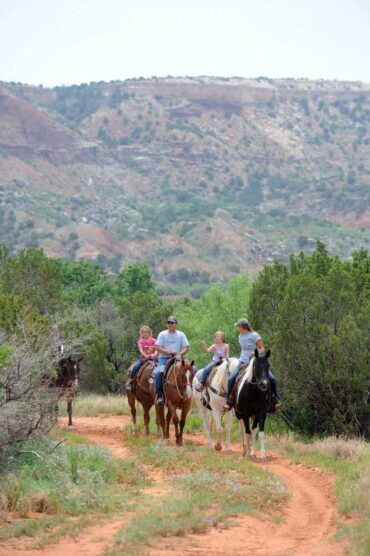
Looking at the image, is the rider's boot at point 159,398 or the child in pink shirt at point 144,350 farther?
the child in pink shirt at point 144,350

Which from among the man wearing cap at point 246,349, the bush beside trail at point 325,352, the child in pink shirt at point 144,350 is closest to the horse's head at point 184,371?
the man wearing cap at point 246,349

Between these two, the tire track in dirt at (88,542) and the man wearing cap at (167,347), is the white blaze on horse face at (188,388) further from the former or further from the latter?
the tire track in dirt at (88,542)

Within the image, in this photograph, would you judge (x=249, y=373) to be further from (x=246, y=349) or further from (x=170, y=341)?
(x=170, y=341)

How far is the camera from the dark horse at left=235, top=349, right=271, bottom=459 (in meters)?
20.3

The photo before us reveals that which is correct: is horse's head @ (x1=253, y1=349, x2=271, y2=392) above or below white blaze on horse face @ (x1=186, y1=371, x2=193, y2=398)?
above

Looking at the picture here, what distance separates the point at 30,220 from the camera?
138000mm

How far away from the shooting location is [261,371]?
66.8ft

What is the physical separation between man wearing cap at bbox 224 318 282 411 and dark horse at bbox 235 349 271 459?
0.19 m

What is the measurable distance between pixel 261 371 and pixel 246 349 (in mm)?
1198

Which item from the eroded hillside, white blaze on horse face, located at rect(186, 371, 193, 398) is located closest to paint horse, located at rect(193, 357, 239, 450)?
white blaze on horse face, located at rect(186, 371, 193, 398)

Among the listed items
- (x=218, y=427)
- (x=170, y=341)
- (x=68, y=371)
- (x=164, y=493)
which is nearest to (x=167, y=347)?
(x=170, y=341)

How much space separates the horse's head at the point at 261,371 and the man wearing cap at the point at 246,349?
25 cm

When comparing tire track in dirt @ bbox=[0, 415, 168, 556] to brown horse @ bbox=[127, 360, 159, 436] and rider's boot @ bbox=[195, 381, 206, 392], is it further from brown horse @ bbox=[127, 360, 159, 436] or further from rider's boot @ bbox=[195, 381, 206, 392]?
brown horse @ bbox=[127, 360, 159, 436]

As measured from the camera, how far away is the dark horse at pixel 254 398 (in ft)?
66.7
